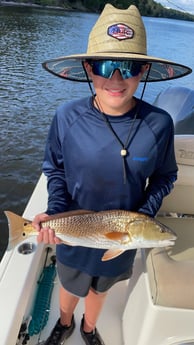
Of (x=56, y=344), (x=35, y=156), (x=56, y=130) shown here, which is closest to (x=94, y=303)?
(x=56, y=344)

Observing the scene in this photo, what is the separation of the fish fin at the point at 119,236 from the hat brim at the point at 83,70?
77cm

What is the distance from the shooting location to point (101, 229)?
5.70ft

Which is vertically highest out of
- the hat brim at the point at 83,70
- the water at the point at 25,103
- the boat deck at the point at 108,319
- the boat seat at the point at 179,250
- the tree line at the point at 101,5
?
the hat brim at the point at 83,70

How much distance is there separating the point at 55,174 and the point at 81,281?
61 centimetres

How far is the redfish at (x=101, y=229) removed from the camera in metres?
1.72

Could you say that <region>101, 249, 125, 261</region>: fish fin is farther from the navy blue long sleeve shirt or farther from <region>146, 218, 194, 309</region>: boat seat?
<region>146, 218, 194, 309</region>: boat seat

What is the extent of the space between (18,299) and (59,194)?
2.03 feet

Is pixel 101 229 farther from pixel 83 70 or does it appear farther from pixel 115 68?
pixel 83 70

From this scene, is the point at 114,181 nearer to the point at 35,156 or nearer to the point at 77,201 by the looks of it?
the point at 77,201

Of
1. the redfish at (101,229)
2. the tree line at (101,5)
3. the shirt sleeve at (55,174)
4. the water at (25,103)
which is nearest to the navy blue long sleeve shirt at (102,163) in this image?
the shirt sleeve at (55,174)

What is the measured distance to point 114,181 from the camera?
5.93 ft

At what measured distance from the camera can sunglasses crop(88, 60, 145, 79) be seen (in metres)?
1.65

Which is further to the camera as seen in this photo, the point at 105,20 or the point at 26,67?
the point at 26,67

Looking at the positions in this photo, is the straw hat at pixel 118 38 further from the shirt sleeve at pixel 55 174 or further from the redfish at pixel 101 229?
the redfish at pixel 101 229
